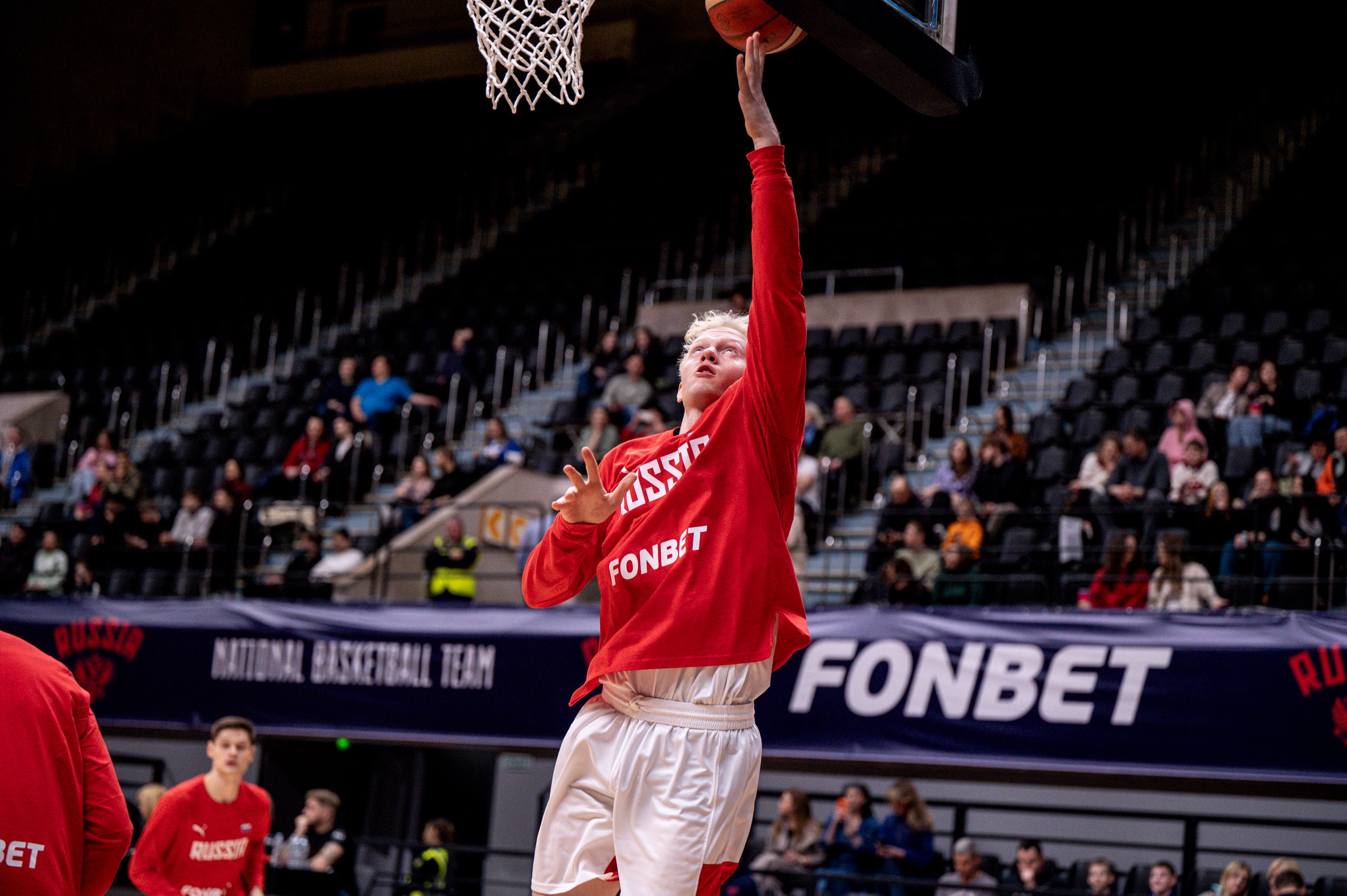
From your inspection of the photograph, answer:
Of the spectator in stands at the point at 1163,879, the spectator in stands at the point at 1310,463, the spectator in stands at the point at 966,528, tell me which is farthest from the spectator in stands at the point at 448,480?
the spectator in stands at the point at 1310,463

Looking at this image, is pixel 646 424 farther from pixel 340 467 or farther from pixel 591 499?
pixel 591 499

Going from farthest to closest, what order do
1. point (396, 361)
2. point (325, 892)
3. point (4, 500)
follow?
point (396, 361), point (4, 500), point (325, 892)

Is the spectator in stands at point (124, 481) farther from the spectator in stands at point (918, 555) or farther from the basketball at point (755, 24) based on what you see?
the basketball at point (755, 24)

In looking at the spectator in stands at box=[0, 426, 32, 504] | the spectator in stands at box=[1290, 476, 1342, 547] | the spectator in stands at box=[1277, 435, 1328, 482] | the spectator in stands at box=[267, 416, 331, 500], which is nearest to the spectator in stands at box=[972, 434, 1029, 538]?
the spectator in stands at box=[1277, 435, 1328, 482]

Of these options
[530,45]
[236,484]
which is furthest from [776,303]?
[236,484]

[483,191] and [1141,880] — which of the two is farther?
[483,191]

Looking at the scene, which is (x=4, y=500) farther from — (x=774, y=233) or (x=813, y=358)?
(x=774, y=233)

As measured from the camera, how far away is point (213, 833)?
6582mm

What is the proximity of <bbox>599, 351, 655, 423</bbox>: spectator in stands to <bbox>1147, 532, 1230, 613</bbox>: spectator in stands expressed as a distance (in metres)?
5.76

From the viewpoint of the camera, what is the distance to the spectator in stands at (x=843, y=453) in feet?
39.2

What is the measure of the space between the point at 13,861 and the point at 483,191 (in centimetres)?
2026

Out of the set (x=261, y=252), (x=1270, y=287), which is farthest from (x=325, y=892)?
(x=261, y=252)

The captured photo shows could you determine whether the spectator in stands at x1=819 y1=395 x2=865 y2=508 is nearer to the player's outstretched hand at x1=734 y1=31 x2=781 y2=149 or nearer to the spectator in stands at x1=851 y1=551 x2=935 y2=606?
the spectator in stands at x1=851 y1=551 x2=935 y2=606

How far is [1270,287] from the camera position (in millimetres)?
13680
